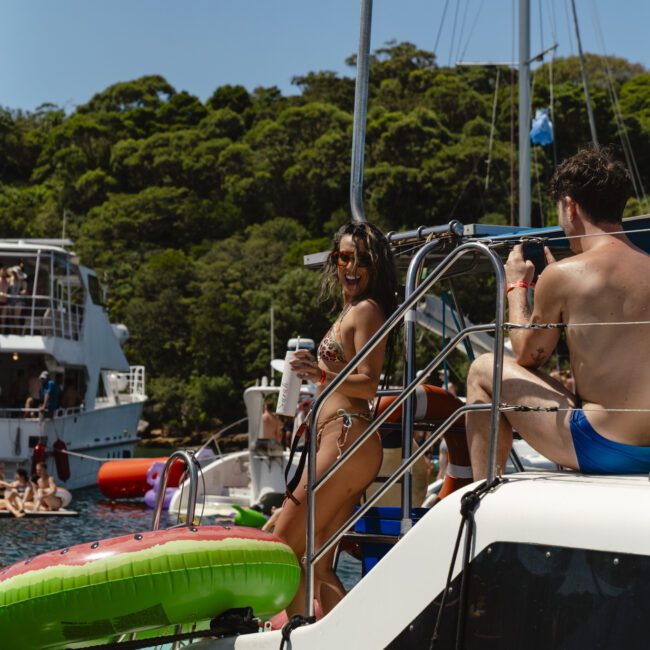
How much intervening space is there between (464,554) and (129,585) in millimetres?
1214

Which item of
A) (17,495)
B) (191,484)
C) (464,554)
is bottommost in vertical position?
(17,495)

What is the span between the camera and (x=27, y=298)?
27.4m

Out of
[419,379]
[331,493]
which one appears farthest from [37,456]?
[419,379]

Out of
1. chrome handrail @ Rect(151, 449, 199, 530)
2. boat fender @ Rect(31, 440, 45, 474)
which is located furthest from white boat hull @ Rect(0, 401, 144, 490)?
Result: chrome handrail @ Rect(151, 449, 199, 530)

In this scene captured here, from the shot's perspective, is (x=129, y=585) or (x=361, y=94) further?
(x=361, y=94)

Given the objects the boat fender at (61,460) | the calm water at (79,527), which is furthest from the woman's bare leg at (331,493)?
the boat fender at (61,460)

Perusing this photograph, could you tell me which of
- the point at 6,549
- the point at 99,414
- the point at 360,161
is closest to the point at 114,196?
the point at 99,414

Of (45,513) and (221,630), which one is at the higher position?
(221,630)

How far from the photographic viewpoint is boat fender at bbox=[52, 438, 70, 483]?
25812 mm

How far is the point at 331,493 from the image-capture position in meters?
4.31

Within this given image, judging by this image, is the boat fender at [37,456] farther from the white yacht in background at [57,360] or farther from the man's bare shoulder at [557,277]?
the man's bare shoulder at [557,277]

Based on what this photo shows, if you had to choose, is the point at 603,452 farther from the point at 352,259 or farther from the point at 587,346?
the point at 352,259

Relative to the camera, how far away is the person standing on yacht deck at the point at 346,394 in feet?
14.2

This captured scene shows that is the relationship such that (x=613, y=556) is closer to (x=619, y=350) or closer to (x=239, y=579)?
(x=619, y=350)
